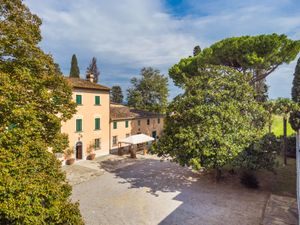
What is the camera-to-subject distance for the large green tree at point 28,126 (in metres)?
6.02

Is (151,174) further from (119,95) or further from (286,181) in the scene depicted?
(119,95)

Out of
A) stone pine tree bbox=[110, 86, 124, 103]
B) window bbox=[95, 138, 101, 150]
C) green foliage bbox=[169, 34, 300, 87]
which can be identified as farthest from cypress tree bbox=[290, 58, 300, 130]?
stone pine tree bbox=[110, 86, 124, 103]

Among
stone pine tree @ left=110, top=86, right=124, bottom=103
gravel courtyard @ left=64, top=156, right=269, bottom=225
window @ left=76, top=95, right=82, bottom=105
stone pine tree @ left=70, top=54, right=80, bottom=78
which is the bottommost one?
gravel courtyard @ left=64, top=156, right=269, bottom=225

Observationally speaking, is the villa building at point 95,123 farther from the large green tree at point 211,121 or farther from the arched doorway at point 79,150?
the large green tree at point 211,121

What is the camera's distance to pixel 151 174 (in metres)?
18.3

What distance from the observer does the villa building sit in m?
21.8

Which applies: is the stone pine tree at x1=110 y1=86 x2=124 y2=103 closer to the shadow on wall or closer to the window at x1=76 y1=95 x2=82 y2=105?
the window at x1=76 y1=95 x2=82 y2=105

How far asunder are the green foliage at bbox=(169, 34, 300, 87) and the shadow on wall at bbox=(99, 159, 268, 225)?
9.11 m

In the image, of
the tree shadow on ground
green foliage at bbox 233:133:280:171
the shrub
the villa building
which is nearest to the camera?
green foliage at bbox 233:133:280:171

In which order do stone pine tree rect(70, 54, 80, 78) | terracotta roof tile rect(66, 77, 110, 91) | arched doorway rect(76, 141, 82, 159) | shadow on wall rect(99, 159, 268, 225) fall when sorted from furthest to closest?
stone pine tree rect(70, 54, 80, 78) < arched doorway rect(76, 141, 82, 159) < terracotta roof tile rect(66, 77, 110, 91) < shadow on wall rect(99, 159, 268, 225)

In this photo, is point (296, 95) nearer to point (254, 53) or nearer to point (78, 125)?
point (254, 53)

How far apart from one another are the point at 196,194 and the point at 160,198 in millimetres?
2505

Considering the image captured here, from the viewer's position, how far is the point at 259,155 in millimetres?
13805

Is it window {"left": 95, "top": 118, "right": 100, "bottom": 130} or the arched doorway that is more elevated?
window {"left": 95, "top": 118, "right": 100, "bottom": 130}
